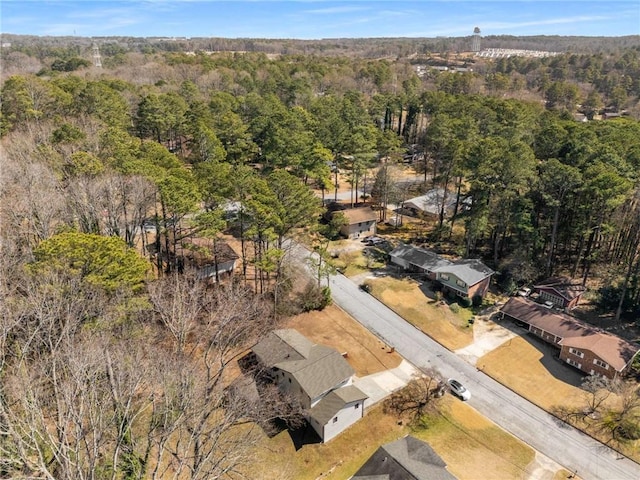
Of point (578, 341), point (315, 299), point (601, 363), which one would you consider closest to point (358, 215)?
point (315, 299)

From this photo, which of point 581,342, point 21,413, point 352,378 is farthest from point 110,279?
point 581,342

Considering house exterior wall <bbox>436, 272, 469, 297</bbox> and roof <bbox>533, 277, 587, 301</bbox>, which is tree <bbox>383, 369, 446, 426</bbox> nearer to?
house exterior wall <bbox>436, 272, 469, 297</bbox>

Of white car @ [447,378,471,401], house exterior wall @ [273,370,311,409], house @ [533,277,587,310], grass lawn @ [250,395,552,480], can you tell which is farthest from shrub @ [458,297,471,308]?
house exterior wall @ [273,370,311,409]

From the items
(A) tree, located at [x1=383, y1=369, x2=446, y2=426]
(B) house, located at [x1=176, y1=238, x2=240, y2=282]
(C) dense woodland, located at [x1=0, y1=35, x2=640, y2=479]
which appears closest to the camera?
(C) dense woodland, located at [x1=0, y1=35, x2=640, y2=479]

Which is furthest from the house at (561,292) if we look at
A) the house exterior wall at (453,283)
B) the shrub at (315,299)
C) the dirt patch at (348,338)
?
the shrub at (315,299)

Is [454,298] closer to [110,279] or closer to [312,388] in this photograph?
[312,388]

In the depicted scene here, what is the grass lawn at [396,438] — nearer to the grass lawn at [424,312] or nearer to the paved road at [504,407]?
the paved road at [504,407]
